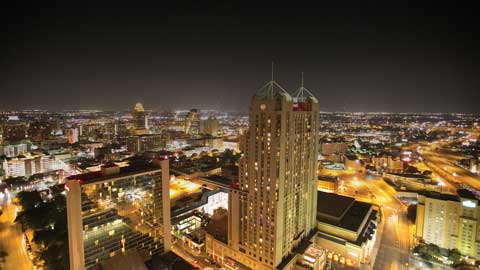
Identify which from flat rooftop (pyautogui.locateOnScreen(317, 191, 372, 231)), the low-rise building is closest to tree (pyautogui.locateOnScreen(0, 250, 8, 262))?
the low-rise building

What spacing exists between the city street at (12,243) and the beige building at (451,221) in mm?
56502

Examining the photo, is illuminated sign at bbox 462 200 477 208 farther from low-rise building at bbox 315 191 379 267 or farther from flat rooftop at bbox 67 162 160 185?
flat rooftop at bbox 67 162 160 185

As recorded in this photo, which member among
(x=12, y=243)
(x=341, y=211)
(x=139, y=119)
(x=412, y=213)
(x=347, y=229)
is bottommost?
(x=12, y=243)

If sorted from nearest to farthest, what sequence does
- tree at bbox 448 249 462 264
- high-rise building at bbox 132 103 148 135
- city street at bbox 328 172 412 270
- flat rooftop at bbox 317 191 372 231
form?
tree at bbox 448 249 462 264
city street at bbox 328 172 412 270
flat rooftop at bbox 317 191 372 231
high-rise building at bbox 132 103 148 135

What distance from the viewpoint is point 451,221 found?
114 ft

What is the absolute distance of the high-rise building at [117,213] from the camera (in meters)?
22.9

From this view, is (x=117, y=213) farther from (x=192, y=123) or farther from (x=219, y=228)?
(x=192, y=123)

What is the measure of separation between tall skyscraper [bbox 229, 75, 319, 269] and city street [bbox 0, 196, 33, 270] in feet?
91.6

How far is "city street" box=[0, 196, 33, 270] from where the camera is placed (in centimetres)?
3092

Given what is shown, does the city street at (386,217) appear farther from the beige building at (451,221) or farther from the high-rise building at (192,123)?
the high-rise building at (192,123)

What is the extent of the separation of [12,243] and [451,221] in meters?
65.3

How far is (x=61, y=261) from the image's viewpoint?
29.4 metres

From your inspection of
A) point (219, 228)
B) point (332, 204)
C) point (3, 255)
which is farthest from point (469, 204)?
point (3, 255)

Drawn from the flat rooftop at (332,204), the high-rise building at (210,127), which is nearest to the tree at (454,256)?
the flat rooftop at (332,204)
